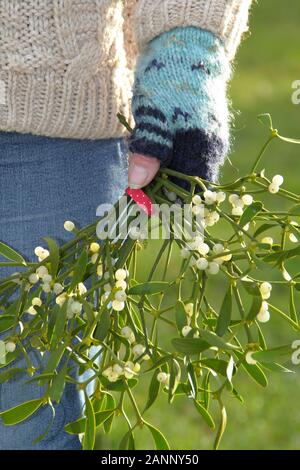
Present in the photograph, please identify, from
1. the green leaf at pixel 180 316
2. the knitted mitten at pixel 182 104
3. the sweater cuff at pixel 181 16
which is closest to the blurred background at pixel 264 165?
the knitted mitten at pixel 182 104

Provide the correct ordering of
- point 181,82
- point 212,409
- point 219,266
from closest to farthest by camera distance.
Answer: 1. point 219,266
2. point 181,82
3. point 212,409

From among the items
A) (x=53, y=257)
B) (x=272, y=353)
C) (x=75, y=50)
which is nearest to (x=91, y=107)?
(x=75, y=50)

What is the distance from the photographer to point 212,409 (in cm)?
282

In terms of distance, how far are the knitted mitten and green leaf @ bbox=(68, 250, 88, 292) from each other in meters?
0.18

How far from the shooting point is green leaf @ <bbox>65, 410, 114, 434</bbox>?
4.08 feet

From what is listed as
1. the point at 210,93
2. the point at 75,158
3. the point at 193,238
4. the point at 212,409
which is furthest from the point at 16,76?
the point at 212,409

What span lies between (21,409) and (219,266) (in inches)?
11.7

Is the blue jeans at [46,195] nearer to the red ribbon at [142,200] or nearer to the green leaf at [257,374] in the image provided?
the red ribbon at [142,200]

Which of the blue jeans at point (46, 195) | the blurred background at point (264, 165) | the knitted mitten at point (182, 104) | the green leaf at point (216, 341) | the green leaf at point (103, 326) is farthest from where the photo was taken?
the blurred background at point (264, 165)

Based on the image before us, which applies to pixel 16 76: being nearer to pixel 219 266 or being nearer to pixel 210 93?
pixel 210 93

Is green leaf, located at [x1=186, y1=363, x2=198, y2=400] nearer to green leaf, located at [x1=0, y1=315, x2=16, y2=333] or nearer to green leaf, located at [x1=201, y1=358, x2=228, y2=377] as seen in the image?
green leaf, located at [x1=201, y1=358, x2=228, y2=377]

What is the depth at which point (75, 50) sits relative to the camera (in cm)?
141

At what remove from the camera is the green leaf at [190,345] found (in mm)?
1115

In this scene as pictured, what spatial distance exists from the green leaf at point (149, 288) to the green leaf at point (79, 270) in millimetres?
63
